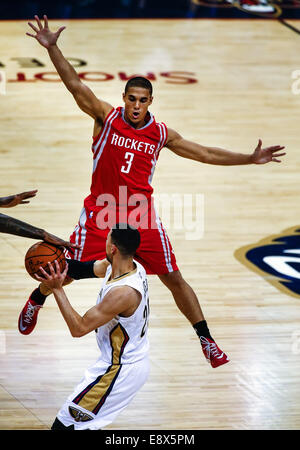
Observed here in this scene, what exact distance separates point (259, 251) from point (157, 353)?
91.8 inches

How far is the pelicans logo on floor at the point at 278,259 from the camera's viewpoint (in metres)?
7.93

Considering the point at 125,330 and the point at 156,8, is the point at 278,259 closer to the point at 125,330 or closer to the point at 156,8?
the point at 125,330

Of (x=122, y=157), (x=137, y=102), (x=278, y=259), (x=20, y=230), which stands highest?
(x=137, y=102)

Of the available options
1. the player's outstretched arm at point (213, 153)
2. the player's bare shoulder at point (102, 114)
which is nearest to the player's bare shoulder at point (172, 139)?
the player's outstretched arm at point (213, 153)

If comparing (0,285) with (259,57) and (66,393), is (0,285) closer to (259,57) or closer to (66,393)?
(66,393)

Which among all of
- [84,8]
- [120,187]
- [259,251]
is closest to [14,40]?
[84,8]

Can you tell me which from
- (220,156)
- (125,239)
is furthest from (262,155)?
(125,239)

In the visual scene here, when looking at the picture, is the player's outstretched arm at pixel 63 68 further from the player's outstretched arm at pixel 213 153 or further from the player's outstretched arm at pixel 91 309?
the player's outstretched arm at pixel 91 309

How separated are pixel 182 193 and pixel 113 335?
525cm

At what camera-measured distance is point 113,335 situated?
4871 millimetres

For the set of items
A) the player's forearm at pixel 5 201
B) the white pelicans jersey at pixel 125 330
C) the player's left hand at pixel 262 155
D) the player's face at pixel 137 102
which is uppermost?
the player's face at pixel 137 102

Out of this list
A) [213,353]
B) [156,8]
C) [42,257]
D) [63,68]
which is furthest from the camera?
[156,8]

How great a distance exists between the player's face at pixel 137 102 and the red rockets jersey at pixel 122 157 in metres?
0.11

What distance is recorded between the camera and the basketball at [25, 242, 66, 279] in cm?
520
